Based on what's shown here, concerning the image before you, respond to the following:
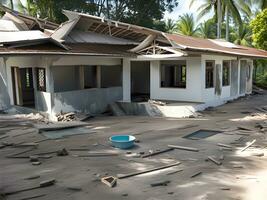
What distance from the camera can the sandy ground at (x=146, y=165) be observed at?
6.31 m

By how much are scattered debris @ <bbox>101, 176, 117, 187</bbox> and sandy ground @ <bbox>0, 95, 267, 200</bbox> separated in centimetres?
9

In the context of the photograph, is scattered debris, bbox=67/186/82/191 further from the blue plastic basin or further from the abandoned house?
the abandoned house

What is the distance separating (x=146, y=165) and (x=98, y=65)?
962 centimetres

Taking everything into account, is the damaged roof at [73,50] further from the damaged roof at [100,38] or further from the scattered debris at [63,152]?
the scattered debris at [63,152]

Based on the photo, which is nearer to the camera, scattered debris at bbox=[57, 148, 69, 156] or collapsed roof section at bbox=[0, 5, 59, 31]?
scattered debris at bbox=[57, 148, 69, 156]

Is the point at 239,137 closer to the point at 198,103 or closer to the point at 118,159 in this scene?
the point at 118,159

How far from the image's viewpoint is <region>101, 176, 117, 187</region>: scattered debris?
262 inches

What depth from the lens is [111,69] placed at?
19250 millimetres

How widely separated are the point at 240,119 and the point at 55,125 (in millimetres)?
7563

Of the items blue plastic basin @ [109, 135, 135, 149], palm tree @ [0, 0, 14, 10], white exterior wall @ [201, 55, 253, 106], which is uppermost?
palm tree @ [0, 0, 14, 10]

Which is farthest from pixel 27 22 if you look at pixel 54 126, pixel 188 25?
pixel 188 25

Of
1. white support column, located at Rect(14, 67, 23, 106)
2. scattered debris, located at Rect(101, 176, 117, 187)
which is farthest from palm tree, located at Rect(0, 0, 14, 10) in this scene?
scattered debris, located at Rect(101, 176, 117, 187)

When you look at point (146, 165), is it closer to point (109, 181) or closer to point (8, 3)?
point (109, 181)

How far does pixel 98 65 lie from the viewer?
16797 millimetres
